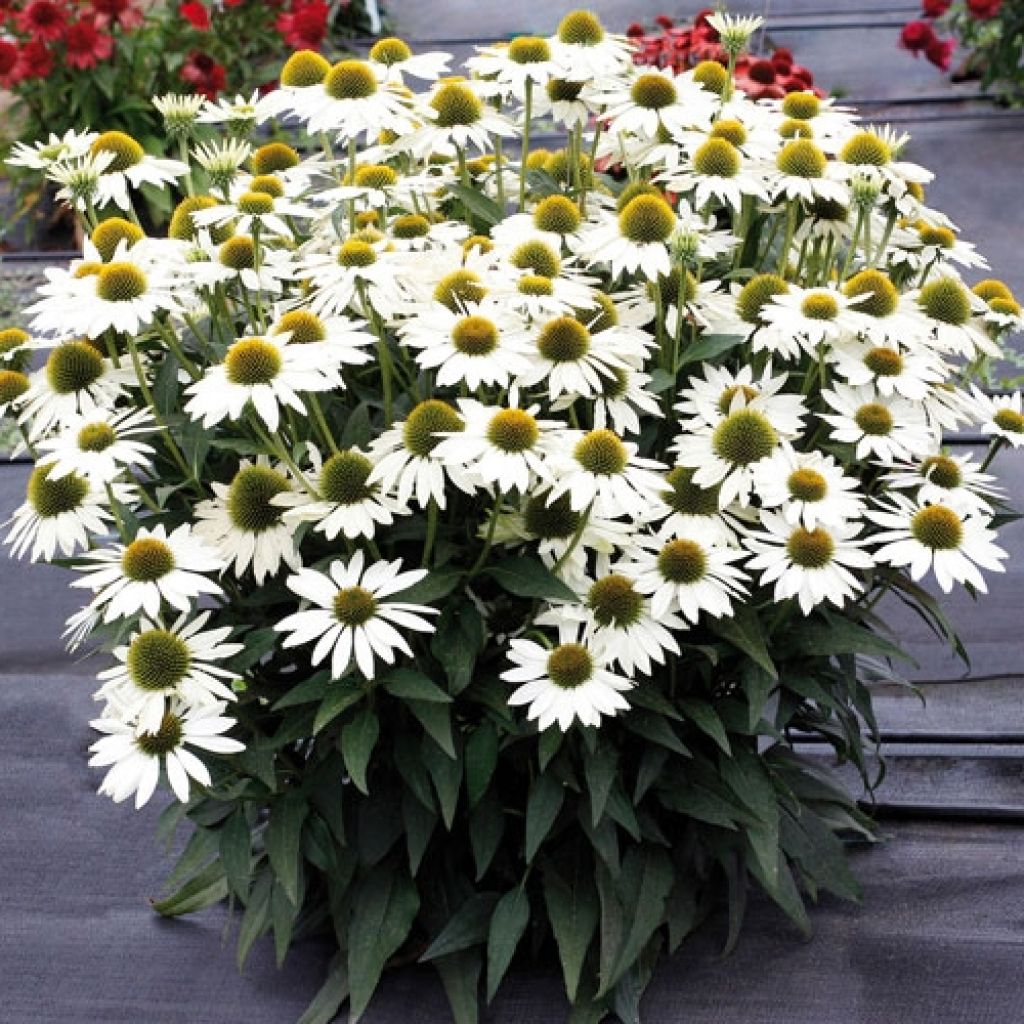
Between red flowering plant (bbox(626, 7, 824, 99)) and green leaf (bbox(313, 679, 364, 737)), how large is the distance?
1993 millimetres

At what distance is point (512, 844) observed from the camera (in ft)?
5.32

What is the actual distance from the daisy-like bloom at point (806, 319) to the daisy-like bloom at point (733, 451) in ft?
0.26

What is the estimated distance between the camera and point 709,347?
4.94 ft

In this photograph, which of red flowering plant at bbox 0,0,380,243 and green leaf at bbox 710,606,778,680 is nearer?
green leaf at bbox 710,606,778,680

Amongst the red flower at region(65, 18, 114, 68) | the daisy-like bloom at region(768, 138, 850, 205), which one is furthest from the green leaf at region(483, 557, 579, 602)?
the red flower at region(65, 18, 114, 68)

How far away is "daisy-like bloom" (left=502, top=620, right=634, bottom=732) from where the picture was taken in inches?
52.3

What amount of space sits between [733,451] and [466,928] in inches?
22.6

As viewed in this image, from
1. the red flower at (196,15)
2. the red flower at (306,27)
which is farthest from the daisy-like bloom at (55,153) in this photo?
the red flower at (306,27)

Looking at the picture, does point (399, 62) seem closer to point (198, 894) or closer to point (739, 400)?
point (739, 400)

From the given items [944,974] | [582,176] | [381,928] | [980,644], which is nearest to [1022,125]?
[980,644]

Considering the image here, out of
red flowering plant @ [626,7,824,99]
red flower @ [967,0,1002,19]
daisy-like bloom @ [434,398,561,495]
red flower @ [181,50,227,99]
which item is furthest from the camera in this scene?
red flower @ [967,0,1002,19]

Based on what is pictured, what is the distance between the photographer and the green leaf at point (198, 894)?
1735 millimetres

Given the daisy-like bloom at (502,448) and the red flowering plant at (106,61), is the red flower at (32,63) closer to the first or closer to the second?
the red flowering plant at (106,61)

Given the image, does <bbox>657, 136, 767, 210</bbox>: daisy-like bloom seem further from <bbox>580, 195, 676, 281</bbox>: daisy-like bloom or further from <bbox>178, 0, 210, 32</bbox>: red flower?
<bbox>178, 0, 210, 32</bbox>: red flower
